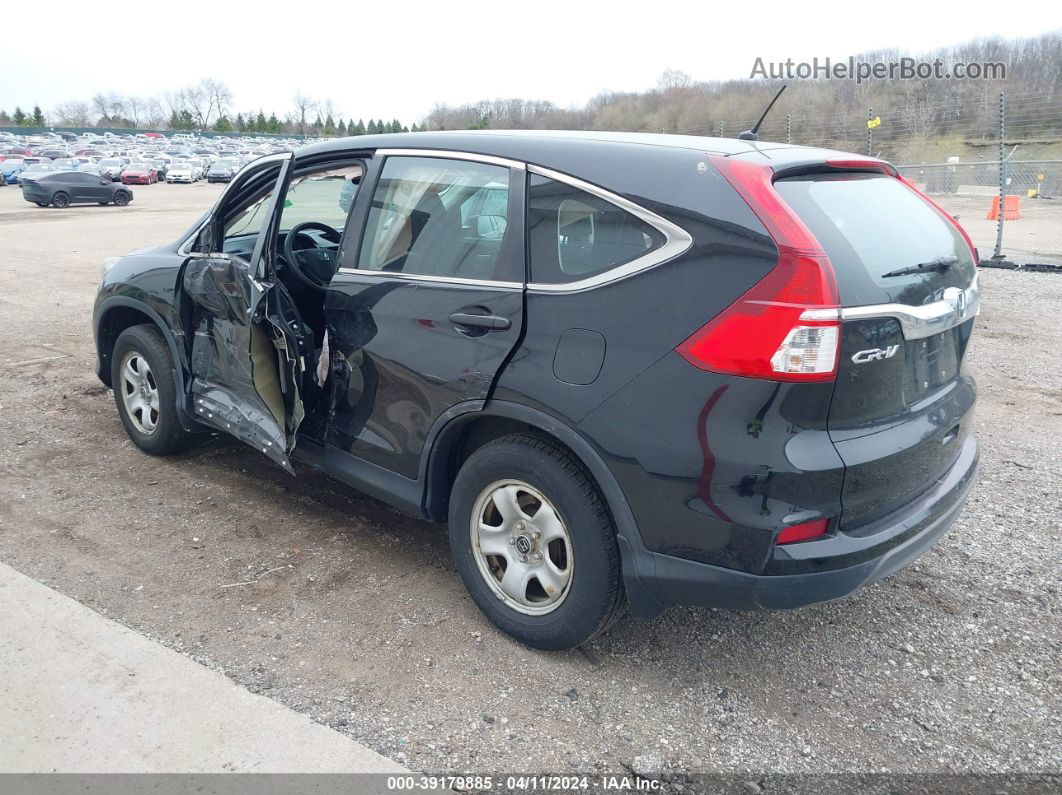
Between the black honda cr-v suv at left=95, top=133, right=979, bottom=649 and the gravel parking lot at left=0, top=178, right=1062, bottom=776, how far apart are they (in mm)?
330

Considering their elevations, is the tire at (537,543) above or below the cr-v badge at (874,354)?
below

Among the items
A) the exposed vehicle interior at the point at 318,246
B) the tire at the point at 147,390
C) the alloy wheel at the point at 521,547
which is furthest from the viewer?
the tire at the point at 147,390

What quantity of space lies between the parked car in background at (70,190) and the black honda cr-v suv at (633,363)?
31561 mm

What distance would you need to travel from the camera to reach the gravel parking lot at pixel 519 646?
2.75 m

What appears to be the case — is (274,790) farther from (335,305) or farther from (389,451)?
(335,305)

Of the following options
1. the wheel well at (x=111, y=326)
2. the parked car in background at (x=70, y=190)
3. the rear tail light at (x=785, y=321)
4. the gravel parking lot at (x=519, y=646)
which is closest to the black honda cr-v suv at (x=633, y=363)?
the rear tail light at (x=785, y=321)

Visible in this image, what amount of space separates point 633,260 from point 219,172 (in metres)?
51.7

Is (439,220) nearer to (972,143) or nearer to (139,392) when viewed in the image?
(139,392)

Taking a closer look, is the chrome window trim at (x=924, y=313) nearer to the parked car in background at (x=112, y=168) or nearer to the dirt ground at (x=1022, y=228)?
the dirt ground at (x=1022, y=228)

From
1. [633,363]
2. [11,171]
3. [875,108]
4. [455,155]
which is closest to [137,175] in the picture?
[11,171]

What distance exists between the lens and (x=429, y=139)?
11.7 feet

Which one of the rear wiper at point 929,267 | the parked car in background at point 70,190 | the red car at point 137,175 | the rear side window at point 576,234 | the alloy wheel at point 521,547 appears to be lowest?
the alloy wheel at point 521,547

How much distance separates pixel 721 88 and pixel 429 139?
23.8m

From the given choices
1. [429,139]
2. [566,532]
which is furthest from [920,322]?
[429,139]
